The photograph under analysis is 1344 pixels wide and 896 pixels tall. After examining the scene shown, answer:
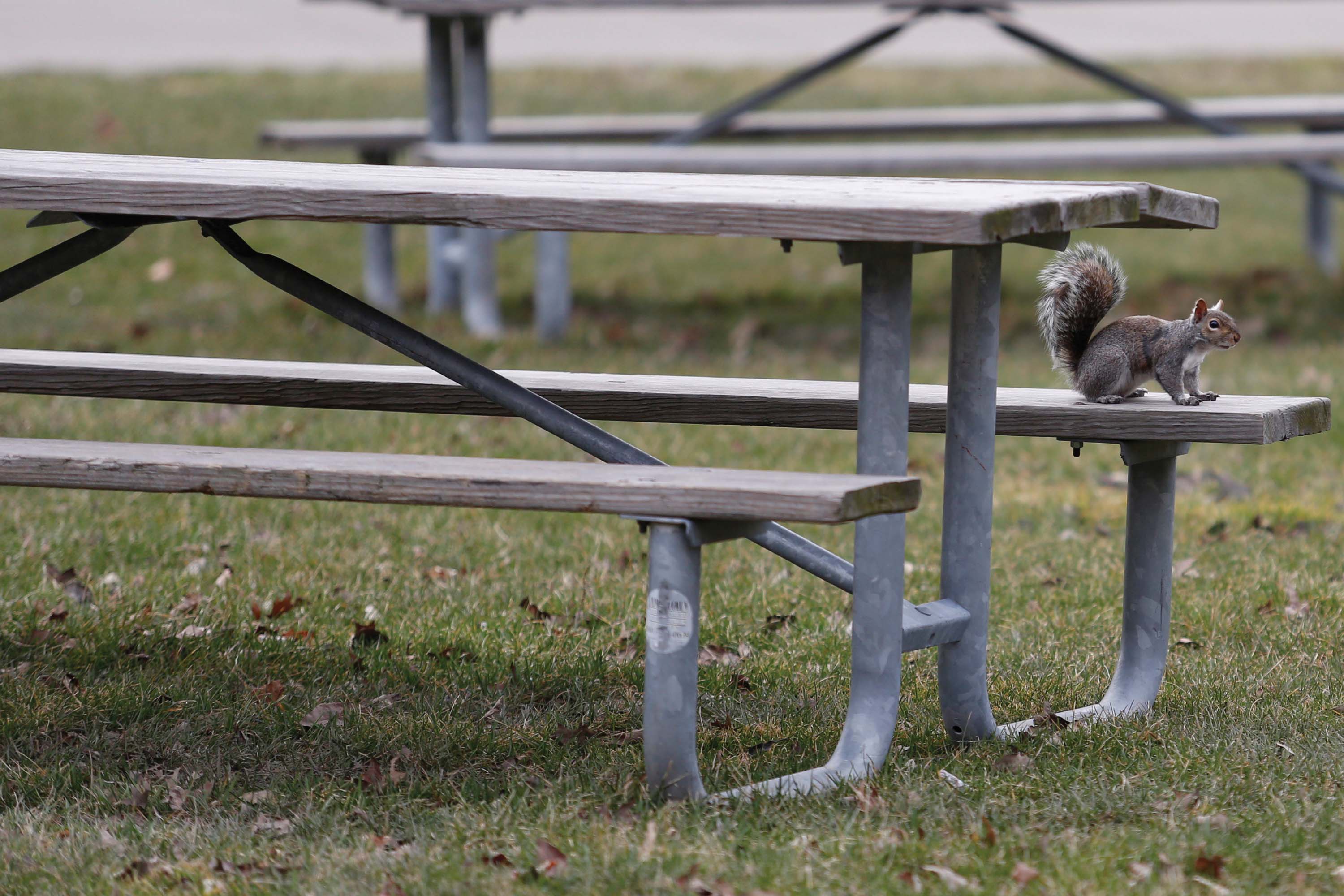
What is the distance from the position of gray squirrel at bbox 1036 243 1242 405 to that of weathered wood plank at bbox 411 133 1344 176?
13.7ft

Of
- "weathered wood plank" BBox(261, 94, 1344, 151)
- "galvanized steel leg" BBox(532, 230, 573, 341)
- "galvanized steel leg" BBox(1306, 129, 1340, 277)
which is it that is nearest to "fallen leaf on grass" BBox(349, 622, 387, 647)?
"galvanized steel leg" BBox(532, 230, 573, 341)

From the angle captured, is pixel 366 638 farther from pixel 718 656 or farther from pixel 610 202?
pixel 610 202

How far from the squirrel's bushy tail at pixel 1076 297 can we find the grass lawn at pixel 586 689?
73 centimetres

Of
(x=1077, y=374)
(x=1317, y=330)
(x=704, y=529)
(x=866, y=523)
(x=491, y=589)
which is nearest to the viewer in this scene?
(x=704, y=529)

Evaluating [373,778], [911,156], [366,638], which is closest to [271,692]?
[366,638]

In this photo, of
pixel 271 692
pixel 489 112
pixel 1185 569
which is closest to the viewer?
pixel 271 692

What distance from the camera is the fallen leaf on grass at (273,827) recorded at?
2582 millimetres

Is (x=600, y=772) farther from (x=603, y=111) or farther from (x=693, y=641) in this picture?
(x=603, y=111)

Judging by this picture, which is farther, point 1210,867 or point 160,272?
point 160,272

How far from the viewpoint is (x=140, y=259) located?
31.3 ft

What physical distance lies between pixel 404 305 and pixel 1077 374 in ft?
21.0

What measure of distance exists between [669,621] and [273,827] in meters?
0.76

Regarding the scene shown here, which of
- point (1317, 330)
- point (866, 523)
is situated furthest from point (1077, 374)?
point (1317, 330)

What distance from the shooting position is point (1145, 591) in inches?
124
